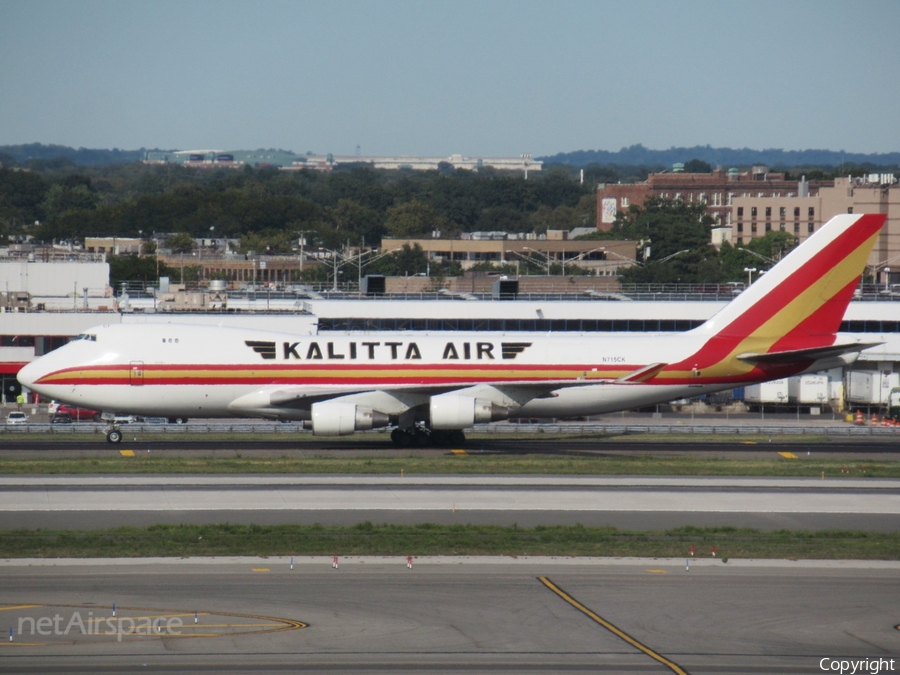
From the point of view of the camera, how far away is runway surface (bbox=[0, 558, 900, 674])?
19.9 meters

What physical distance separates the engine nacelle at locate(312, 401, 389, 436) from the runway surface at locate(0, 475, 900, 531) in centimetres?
585

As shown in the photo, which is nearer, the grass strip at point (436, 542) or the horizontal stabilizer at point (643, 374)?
the grass strip at point (436, 542)

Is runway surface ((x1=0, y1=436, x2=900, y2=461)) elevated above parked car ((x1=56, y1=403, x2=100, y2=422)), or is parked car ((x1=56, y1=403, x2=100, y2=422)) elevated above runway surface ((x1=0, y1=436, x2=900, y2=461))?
runway surface ((x1=0, y1=436, x2=900, y2=461))

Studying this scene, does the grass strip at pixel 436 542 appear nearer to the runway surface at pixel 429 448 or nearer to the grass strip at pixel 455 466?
the grass strip at pixel 455 466

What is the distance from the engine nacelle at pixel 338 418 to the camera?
46.7 meters

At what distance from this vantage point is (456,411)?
4762 cm

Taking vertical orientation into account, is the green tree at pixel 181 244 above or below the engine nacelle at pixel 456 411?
above

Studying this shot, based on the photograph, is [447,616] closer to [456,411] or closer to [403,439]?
[456,411]

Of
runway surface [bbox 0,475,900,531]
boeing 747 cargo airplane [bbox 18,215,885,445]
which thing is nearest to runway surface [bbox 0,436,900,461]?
boeing 747 cargo airplane [bbox 18,215,885,445]

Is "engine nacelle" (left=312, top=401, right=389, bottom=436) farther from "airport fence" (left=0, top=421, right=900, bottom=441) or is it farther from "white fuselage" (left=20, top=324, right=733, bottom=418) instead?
"airport fence" (left=0, top=421, right=900, bottom=441)

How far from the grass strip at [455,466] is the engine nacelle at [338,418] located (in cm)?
127

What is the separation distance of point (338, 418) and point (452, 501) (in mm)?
11794

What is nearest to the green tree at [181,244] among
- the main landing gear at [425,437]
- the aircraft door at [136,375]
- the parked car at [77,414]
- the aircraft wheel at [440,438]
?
the parked car at [77,414]

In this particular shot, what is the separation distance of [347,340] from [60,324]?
33.5 metres
